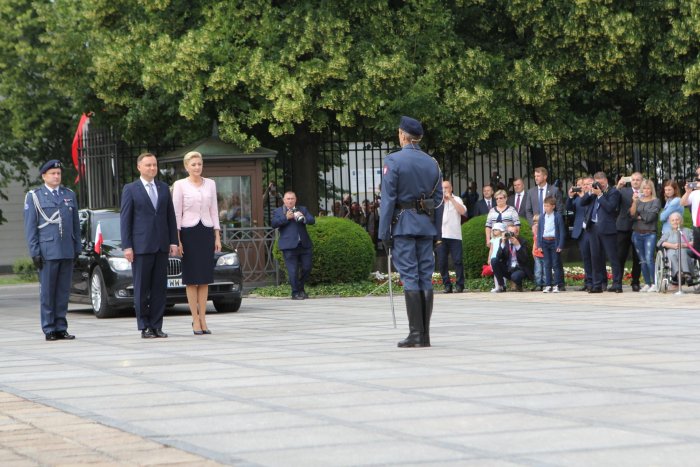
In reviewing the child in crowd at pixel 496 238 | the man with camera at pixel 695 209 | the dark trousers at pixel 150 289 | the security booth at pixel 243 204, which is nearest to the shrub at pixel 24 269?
the security booth at pixel 243 204

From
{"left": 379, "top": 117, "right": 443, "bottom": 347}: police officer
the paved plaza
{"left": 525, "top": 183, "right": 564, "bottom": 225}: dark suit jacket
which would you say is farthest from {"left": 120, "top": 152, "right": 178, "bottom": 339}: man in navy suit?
{"left": 525, "top": 183, "right": 564, "bottom": 225}: dark suit jacket

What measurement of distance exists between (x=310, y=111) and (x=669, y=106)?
795 cm

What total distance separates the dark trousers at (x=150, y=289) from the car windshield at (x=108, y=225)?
200 inches

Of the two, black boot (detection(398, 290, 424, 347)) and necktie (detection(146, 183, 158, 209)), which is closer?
black boot (detection(398, 290, 424, 347))

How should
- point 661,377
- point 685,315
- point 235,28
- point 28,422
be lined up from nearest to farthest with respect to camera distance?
point 28,422 → point 661,377 → point 685,315 → point 235,28

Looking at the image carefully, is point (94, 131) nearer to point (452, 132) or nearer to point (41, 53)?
point (41, 53)

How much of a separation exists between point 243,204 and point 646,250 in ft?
26.8

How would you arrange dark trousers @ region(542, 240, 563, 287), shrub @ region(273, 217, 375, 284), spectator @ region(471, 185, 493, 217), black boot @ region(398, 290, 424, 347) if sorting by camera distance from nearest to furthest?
black boot @ region(398, 290, 424, 347) < dark trousers @ region(542, 240, 563, 287) < shrub @ region(273, 217, 375, 284) < spectator @ region(471, 185, 493, 217)

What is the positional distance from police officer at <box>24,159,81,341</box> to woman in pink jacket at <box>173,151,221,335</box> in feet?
3.88

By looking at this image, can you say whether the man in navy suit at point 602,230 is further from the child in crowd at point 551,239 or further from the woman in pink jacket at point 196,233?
the woman in pink jacket at point 196,233

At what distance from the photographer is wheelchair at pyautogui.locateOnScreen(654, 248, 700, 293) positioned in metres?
19.2

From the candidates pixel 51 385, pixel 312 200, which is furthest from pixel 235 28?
pixel 51 385

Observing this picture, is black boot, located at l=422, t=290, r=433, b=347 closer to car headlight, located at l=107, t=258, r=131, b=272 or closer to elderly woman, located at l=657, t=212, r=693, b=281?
car headlight, located at l=107, t=258, r=131, b=272

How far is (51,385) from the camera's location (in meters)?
9.85
